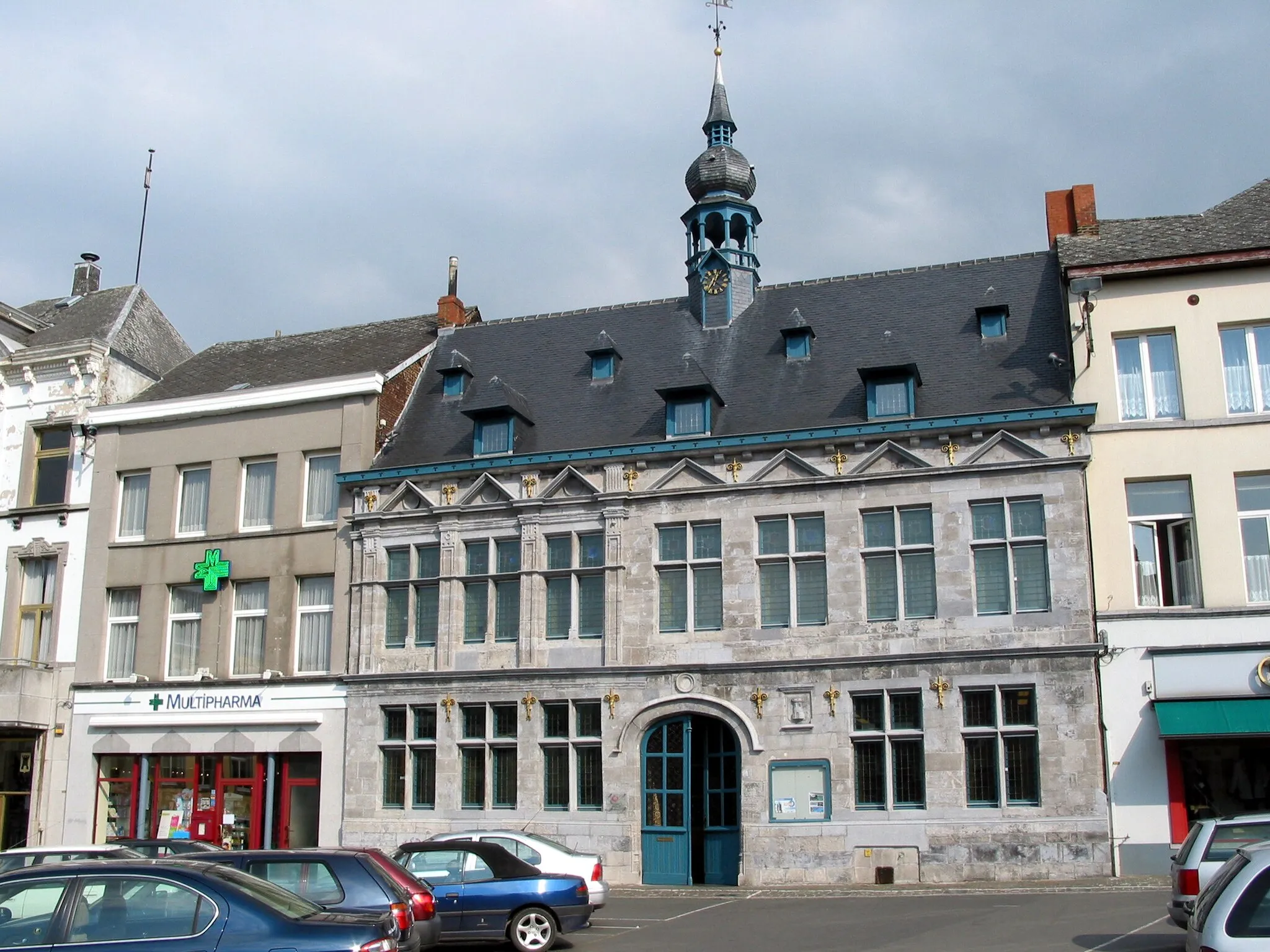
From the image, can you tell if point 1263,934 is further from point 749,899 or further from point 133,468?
point 133,468

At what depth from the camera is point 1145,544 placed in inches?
938

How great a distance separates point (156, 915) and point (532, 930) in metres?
8.21

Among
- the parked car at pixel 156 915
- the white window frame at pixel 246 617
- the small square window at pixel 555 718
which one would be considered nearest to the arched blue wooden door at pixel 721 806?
the small square window at pixel 555 718

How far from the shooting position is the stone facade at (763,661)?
2325cm

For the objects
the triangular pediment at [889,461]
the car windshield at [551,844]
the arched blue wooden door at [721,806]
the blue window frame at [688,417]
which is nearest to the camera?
the car windshield at [551,844]

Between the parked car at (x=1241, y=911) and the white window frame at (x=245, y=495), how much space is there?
23430 millimetres

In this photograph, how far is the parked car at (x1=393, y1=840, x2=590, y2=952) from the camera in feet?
54.3

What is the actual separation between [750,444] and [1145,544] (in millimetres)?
7549

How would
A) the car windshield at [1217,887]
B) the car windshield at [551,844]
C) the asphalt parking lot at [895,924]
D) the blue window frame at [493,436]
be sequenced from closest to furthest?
1. the car windshield at [1217,887]
2. the asphalt parking lot at [895,924]
3. the car windshield at [551,844]
4. the blue window frame at [493,436]

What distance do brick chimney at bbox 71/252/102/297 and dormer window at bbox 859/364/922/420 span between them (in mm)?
23802

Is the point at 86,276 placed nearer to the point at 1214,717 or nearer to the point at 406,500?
the point at 406,500

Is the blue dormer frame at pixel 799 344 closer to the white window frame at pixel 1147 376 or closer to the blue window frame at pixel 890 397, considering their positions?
the blue window frame at pixel 890 397

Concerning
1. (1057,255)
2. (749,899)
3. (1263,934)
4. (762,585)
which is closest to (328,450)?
(762,585)

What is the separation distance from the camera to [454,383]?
31.0 m
